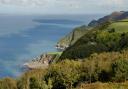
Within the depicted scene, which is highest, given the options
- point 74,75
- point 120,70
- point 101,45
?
point 120,70

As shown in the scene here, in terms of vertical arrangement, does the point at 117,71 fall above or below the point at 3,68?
above

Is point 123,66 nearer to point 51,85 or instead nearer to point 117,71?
point 117,71

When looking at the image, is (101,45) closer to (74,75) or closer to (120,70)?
(74,75)

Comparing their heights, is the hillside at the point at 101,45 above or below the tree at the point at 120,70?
below

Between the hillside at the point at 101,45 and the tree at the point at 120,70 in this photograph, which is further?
the hillside at the point at 101,45

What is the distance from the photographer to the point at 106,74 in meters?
58.8

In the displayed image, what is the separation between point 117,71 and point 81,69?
1316 centimetres

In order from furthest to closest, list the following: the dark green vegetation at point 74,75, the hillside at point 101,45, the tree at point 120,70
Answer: the hillside at point 101,45 < the dark green vegetation at point 74,75 < the tree at point 120,70

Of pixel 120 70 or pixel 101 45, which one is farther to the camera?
pixel 101 45

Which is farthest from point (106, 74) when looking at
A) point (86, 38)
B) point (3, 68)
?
point (3, 68)

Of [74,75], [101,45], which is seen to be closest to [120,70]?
[74,75]

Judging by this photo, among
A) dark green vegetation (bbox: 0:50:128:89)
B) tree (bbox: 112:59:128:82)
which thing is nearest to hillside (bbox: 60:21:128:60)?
dark green vegetation (bbox: 0:50:128:89)

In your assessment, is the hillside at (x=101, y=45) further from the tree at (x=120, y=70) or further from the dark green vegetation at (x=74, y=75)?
the tree at (x=120, y=70)

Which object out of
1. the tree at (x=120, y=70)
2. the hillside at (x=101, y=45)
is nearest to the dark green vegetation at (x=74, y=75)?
the tree at (x=120, y=70)
